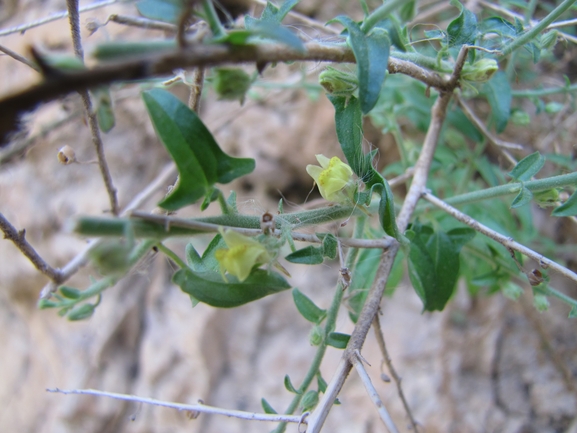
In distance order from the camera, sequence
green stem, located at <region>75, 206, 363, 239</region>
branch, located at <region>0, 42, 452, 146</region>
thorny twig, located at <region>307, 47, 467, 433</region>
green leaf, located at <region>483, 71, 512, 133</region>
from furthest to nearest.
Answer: green leaf, located at <region>483, 71, 512, 133</region> → thorny twig, located at <region>307, 47, 467, 433</region> → green stem, located at <region>75, 206, 363, 239</region> → branch, located at <region>0, 42, 452, 146</region>

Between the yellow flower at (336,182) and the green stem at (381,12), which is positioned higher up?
the green stem at (381,12)

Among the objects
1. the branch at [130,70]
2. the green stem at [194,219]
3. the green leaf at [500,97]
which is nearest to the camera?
the branch at [130,70]

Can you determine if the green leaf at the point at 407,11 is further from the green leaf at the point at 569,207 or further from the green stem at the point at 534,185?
the green leaf at the point at 569,207

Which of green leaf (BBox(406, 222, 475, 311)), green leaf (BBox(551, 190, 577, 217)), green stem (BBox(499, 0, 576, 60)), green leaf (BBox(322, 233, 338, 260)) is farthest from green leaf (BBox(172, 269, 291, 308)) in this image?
green stem (BBox(499, 0, 576, 60))

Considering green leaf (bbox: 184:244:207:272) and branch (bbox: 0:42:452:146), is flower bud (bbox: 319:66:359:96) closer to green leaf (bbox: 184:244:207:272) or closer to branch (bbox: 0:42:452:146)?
branch (bbox: 0:42:452:146)

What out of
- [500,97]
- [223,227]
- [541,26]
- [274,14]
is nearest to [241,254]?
[223,227]

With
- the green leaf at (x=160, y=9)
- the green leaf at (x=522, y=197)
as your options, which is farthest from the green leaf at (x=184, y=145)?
the green leaf at (x=522, y=197)

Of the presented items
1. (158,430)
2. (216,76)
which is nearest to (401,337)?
(158,430)
